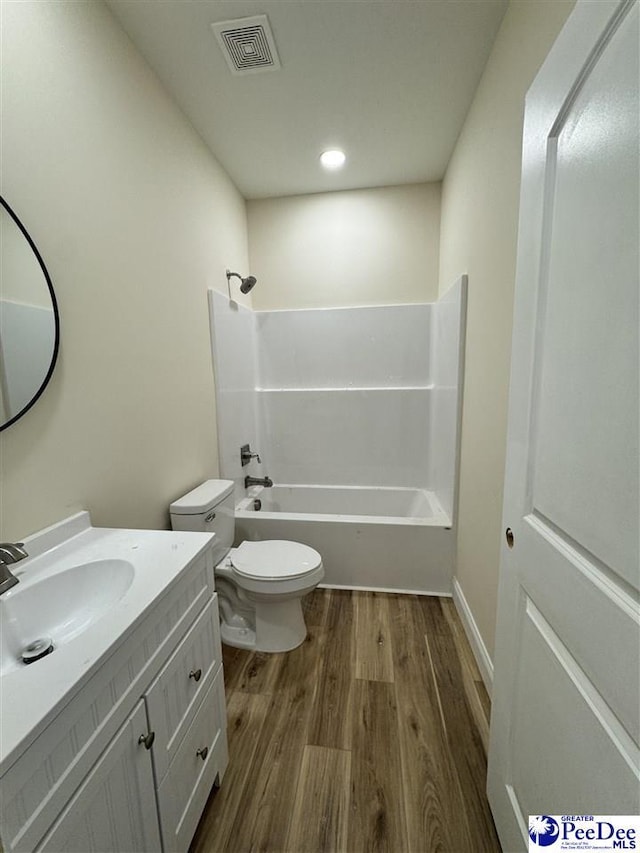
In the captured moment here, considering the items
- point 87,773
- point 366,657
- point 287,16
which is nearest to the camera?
point 87,773

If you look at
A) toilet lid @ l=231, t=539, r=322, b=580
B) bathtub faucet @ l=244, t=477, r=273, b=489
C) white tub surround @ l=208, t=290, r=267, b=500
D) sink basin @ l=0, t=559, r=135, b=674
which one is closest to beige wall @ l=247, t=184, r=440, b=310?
white tub surround @ l=208, t=290, r=267, b=500

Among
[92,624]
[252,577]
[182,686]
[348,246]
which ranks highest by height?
[348,246]

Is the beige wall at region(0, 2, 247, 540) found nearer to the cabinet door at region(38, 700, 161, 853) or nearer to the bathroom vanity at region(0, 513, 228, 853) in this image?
the bathroom vanity at region(0, 513, 228, 853)

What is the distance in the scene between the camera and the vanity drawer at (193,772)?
2.74 feet

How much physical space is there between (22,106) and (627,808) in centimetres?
194

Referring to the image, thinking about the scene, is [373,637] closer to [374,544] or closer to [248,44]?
[374,544]

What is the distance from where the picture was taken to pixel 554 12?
0.96 m

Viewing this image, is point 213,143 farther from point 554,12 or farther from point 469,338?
point 469,338

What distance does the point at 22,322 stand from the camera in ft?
3.11

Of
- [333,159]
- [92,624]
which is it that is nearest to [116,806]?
[92,624]

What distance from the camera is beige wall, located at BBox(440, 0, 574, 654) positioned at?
3.90 ft

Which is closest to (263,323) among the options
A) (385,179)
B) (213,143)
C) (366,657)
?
(213,143)

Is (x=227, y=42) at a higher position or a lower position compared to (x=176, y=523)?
higher

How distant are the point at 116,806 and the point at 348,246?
9.67 ft
